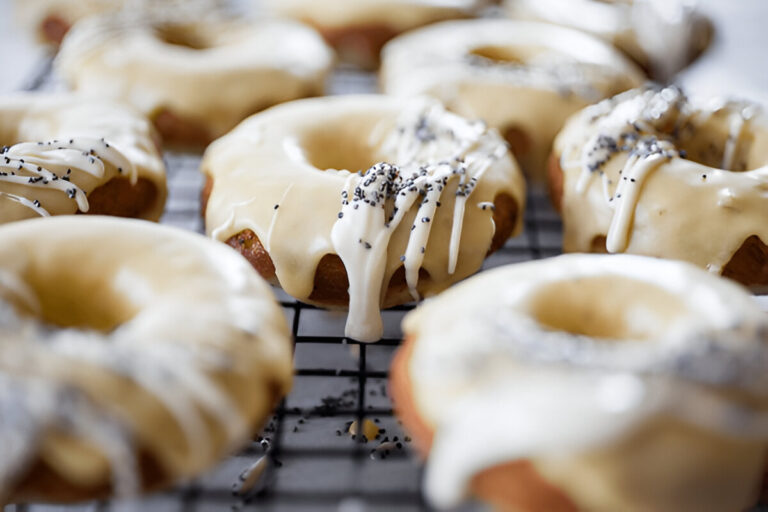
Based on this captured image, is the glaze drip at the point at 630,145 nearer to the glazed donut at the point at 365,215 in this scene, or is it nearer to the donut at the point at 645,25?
the glazed donut at the point at 365,215

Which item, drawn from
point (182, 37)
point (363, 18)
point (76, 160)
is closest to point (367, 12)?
point (363, 18)

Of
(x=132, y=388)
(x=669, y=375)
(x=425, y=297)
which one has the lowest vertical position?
(x=425, y=297)

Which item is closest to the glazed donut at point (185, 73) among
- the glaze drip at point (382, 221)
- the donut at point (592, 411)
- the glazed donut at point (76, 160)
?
the glazed donut at point (76, 160)

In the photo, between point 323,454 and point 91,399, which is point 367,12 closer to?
point 323,454

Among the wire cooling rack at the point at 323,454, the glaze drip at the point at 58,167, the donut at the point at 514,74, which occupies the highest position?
the donut at the point at 514,74

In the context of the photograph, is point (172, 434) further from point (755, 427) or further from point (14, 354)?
point (755, 427)

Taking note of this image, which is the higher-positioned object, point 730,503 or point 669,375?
point 669,375

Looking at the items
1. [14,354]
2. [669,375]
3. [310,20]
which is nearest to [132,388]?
[14,354]
